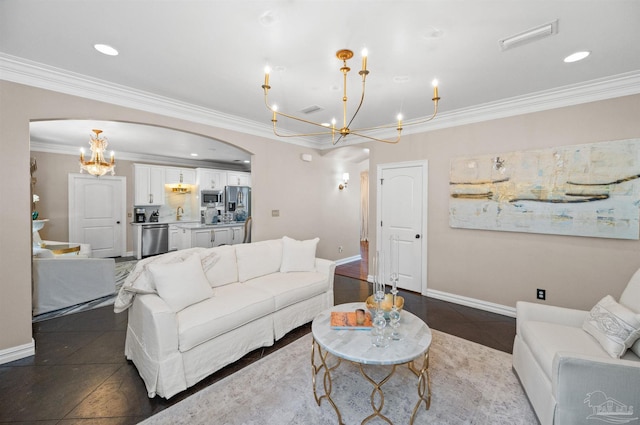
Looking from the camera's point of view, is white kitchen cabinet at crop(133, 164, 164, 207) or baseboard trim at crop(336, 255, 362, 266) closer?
baseboard trim at crop(336, 255, 362, 266)

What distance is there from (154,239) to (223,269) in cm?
484

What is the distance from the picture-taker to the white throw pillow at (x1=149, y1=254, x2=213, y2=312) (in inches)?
86.5

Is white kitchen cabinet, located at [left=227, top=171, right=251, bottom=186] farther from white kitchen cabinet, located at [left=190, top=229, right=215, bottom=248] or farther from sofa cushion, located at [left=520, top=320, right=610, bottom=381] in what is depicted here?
sofa cushion, located at [left=520, top=320, right=610, bottom=381]

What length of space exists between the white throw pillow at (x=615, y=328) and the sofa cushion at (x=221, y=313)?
2.49 metres

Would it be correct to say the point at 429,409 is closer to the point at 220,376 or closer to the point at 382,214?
the point at 220,376

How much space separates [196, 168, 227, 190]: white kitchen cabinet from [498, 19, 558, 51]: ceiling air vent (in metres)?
6.99

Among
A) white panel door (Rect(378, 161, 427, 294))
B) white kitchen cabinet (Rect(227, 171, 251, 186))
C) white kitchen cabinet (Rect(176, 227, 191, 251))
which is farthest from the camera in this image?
white kitchen cabinet (Rect(227, 171, 251, 186))

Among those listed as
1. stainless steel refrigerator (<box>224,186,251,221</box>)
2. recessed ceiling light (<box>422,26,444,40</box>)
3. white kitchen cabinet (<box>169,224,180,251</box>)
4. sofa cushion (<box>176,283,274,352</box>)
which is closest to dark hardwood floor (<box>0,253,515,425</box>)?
sofa cushion (<box>176,283,274,352</box>)

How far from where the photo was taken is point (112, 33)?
196 centimetres

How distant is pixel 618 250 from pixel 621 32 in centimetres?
205

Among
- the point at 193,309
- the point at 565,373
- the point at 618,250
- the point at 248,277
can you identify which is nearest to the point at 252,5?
the point at 193,309

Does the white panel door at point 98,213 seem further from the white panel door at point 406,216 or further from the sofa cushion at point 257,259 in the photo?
the white panel door at point 406,216

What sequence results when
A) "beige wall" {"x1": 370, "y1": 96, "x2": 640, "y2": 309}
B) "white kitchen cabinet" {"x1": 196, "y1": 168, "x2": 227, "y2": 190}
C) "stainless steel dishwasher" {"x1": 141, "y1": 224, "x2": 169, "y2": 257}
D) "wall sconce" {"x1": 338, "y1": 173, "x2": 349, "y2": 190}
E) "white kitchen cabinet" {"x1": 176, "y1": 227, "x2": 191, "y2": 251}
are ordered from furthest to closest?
"white kitchen cabinet" {"x1": 196, "y1": 168, "x2": 227, "y2": 190}
"white kitchen cabinet" {"x1": 176, "y1": 227, "x2": 191, "y2": 251}
"stainless steel dishwasher" {"x1": 141, "y1": 224, "x2": 169, "y2": 257}
"wall sconce" {"x1": 338, "y1": 173, "x2": 349, "y2": 190}
"beige wall" {"x1": 370, "y1": 96, "x2": 640, "y2": 309}

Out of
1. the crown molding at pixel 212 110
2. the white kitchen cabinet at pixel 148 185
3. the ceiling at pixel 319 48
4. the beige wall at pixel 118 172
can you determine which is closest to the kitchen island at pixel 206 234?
the white kitchen cabinet at pixel 148 185
